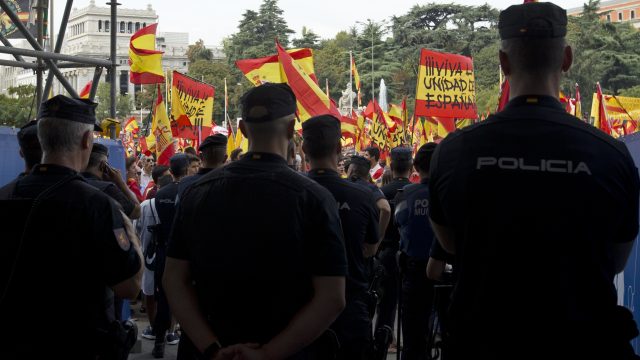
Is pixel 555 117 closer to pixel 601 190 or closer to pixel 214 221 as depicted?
pixel 601 190

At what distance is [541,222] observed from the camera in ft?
8.37

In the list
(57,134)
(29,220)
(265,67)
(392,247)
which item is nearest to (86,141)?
(57,134)

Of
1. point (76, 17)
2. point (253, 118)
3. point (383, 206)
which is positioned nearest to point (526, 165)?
point (253, 118)

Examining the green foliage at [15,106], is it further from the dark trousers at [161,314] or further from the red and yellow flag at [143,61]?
the dark trousers at [161,314]

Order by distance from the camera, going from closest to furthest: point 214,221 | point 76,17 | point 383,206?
point 214,221
point 383,206
point 76,17

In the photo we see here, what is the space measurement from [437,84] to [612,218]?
45.4ft

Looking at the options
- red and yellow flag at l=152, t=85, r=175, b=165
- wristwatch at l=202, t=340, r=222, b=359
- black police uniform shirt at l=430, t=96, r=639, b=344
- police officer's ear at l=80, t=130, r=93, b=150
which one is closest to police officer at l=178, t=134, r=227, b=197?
police officer's ear at l=80, t=130, r=93, b=150

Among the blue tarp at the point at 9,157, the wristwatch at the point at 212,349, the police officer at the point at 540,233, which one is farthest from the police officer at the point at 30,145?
the blue tarp at the point at 9,157

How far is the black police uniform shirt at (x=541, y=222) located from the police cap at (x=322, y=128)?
7.13ft

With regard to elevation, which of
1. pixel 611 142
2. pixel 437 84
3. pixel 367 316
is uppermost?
pixel 437 84

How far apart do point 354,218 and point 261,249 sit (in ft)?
6.07

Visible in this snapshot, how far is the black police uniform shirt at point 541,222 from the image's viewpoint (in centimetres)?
254

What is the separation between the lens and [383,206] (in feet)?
20.2

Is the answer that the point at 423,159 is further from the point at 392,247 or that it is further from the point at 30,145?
the point at 30,145
